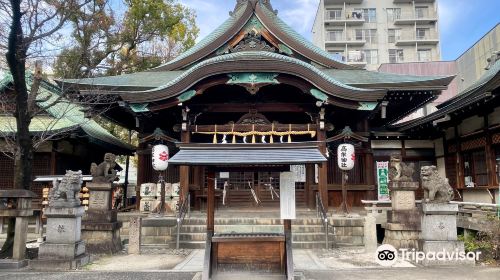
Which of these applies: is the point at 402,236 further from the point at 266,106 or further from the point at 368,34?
the point at 368,34

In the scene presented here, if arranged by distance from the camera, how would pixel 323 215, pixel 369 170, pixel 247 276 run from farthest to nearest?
pixel 369 170 → pixel 323 215 → pixel 247 276

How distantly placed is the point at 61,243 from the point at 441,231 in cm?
920

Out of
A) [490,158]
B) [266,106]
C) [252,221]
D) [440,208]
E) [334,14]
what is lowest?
[252,221]

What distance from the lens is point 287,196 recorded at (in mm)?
7094

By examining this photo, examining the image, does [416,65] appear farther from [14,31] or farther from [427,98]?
[14,31]

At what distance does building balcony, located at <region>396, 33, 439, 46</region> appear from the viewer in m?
52.5

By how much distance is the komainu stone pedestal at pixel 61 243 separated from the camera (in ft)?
29.2

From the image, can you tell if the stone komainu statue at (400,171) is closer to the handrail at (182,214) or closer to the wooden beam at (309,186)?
the wooden beam at (309,186)

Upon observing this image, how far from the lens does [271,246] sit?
7.29 m

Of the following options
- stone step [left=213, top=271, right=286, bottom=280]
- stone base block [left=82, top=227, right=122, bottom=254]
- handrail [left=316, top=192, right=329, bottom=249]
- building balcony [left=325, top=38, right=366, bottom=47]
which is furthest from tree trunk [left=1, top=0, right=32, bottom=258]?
building balcony [left=325, top=38, right=366, bottom=47]

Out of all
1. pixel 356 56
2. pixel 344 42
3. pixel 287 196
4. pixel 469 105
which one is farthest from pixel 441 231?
pixel 344 42

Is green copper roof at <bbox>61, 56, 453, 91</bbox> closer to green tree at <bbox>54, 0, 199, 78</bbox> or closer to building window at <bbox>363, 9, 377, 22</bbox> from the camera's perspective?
green tree at <bbox>54, 0, 199, 78</bbox>

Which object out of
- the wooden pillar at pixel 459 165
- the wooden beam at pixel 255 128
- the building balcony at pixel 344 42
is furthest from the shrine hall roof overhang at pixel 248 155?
the building balcony at pixel 344 42

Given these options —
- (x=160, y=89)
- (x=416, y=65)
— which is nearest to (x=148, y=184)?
(x=160, y=89)
